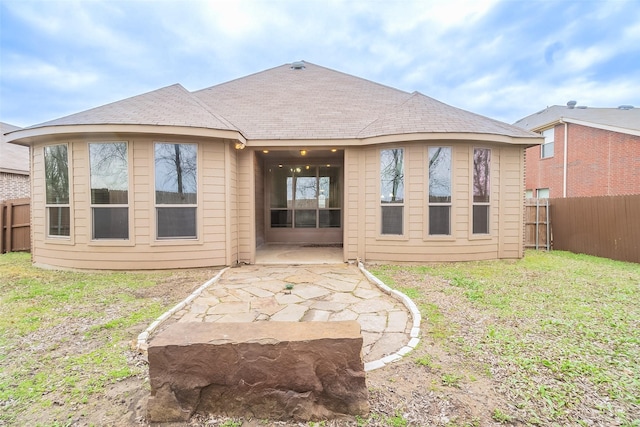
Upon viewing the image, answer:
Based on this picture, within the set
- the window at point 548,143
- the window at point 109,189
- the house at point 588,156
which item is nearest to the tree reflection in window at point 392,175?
the window at point 109,189

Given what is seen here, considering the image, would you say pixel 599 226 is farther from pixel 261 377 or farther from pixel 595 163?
pixel 261 377

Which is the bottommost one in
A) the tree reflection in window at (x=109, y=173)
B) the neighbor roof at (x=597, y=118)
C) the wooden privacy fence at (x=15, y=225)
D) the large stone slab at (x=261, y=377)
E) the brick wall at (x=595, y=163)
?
the large stone slab at (x=261, y=377)

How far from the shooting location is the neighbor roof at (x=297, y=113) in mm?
5914

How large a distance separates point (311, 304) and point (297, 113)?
18.2 feet

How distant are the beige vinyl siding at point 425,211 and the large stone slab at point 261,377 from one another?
4.81 meters

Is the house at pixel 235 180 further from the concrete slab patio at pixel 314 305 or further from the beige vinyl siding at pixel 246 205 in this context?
the concrete slab patio at pixel 314 305

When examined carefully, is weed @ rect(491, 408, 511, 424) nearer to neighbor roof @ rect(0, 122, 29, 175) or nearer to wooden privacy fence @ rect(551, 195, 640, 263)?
wooden privacy fence @ rect(551, 195, 640, 263)

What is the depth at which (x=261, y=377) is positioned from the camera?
6.15ft

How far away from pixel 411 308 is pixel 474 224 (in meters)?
3.89

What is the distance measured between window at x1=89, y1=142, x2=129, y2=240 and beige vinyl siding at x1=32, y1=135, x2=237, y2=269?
0.39 ft

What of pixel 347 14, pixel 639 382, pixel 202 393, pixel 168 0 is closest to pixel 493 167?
pixel 639 382

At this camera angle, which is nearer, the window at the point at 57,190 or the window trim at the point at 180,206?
the window trim at the point at 180,206

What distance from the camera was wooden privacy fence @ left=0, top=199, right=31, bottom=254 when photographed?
8.35m

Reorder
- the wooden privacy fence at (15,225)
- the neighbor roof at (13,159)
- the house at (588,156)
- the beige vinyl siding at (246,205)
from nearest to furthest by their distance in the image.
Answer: the beige vinyl siding at (246,205) < the wooden privacy fence at (15,225) < the neighbor roof at (13,159) < the house at (588,156)
